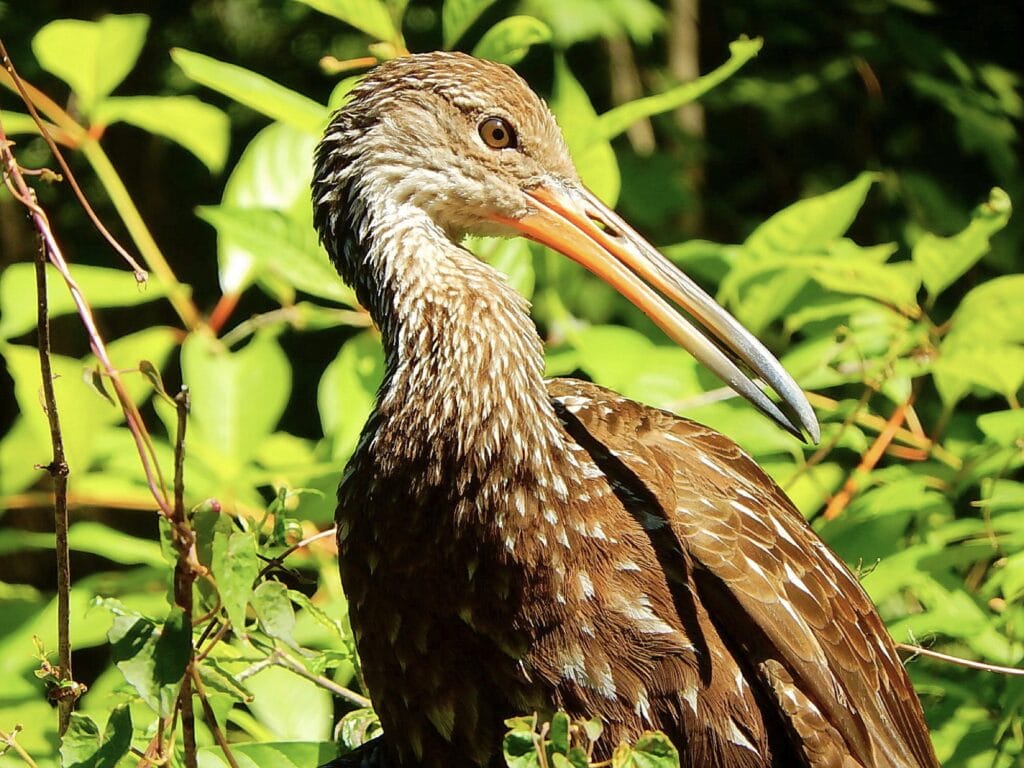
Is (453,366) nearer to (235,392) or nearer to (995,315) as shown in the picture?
(235,392)

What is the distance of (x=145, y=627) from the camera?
4.58 feet

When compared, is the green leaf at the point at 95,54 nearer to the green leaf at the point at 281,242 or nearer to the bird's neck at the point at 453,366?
the green leaf at the point at 281,242

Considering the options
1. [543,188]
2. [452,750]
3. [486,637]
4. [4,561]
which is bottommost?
[4,561]

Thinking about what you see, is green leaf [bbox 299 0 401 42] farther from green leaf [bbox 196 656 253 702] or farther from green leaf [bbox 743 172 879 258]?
green leaf [bbox 196 656 253 702]

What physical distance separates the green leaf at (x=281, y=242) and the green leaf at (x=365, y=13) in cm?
37

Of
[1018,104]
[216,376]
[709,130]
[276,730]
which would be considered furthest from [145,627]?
[709,130]

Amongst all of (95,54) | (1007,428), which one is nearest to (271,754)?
(1007,428)

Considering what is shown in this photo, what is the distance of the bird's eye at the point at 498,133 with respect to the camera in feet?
7.04

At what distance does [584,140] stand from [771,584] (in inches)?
34.5

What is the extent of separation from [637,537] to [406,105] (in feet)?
2.53

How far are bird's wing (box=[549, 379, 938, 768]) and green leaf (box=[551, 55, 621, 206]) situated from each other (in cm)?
42

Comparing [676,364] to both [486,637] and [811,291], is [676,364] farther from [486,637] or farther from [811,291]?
[486,637]

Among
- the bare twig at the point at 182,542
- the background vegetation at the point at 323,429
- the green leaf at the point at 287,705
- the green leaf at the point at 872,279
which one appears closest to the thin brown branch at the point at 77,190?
the background vegetation at the point at 323,429

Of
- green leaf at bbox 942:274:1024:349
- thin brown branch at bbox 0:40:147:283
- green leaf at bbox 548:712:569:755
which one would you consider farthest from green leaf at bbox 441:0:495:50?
green leaf at bbox 548:712:569:755
